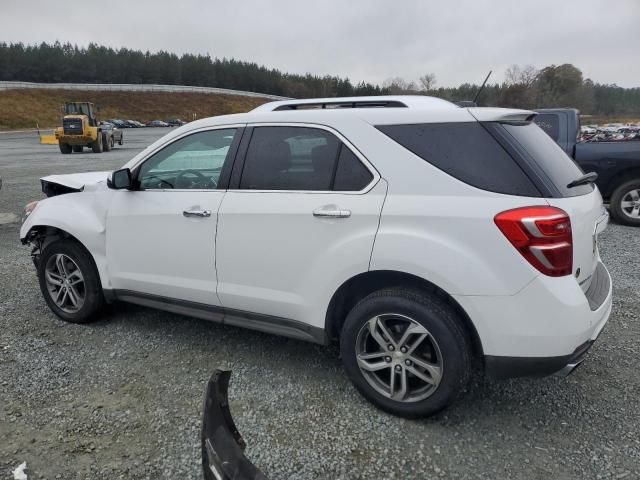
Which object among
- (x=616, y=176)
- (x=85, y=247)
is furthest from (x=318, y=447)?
(x=616, y=176)

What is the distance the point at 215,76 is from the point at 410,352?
373 ft

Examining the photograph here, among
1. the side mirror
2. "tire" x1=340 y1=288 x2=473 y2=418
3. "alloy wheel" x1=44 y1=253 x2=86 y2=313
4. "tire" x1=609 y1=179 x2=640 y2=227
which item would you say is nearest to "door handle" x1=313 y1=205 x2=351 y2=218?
"tire" x1=340 y1=288 x2=473 y2=418

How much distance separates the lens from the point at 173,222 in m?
3.43

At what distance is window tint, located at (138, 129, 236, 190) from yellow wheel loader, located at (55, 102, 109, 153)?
2518 cm

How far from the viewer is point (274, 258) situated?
3043 mm

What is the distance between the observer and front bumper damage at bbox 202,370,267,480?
1.86 m

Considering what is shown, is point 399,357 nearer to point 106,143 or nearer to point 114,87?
point 106,143

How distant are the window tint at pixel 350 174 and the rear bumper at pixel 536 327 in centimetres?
84

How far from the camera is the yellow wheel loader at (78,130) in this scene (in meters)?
25.6

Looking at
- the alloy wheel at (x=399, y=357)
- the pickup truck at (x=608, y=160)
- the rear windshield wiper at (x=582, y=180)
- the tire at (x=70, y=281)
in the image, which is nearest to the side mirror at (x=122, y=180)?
the tire at (x=70, y=281)

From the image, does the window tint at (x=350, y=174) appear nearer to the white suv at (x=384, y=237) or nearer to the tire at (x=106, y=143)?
the white suv at (x=384, y=237)

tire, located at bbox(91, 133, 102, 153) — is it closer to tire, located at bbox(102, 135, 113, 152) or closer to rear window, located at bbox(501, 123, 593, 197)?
tire, located at bbox(102, 135, 113, 152)

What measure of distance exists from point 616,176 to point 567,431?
Result: 655 centimetres

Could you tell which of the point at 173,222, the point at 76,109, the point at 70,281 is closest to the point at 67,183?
the point at 70,281
